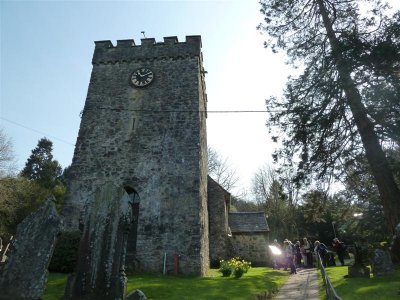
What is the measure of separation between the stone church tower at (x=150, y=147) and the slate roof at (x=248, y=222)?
20.7 feet

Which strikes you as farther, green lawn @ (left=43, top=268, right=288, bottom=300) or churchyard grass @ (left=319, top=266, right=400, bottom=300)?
green lawn @ (left=43, top=268, right=288, bottom=300)

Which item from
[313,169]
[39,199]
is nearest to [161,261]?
[313,169]

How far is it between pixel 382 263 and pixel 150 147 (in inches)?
430

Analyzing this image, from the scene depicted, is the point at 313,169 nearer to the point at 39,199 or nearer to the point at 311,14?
the point at 311,14

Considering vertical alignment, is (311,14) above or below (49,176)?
below

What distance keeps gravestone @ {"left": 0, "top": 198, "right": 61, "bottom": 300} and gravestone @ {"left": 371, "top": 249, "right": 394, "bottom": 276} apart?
977 cm

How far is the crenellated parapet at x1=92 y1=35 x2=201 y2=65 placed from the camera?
18.4m

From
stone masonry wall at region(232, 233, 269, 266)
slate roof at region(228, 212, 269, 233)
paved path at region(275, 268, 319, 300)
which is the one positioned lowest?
paved path at region(275, 268, 319, 300)

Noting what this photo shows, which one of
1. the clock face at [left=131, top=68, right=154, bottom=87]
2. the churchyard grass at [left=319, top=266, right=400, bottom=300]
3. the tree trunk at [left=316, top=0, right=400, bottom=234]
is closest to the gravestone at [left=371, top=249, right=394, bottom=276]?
the churchyard grass at [left=319, top=266, right=400, bottom=300]

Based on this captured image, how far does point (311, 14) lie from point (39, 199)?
2727 cm

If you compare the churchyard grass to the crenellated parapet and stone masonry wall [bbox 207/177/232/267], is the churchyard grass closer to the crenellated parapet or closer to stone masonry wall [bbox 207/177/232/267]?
stone masonry wall [bbox 207/177/232/267]

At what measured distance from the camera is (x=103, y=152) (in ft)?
53.0

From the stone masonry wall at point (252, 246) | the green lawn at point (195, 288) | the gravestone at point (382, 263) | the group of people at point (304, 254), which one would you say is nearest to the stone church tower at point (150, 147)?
the green lawn at point (195, 288)

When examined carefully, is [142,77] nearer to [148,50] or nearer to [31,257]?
[148,50]
